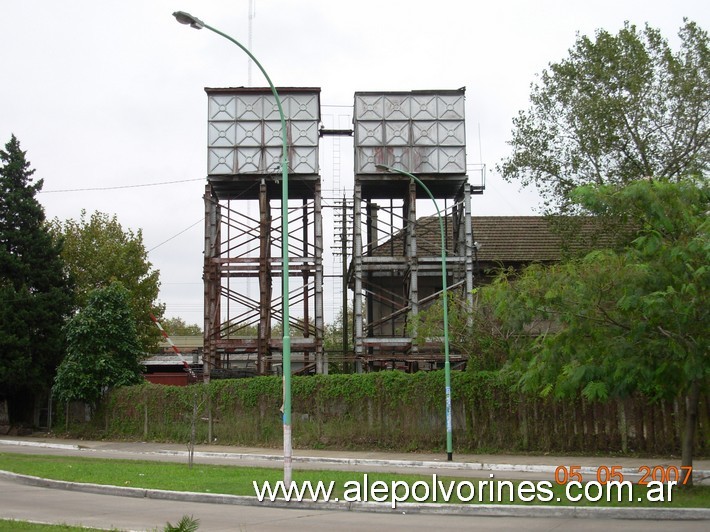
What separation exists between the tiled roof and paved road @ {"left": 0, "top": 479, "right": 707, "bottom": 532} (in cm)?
2933

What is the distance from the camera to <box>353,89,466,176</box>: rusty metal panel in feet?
131

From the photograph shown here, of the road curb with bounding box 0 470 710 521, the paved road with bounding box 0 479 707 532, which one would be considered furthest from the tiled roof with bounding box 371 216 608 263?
the paved road with bounding box 0 479 707 532

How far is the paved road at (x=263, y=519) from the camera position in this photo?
38.9 feet

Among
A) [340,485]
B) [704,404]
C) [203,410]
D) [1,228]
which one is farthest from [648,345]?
[1,228]

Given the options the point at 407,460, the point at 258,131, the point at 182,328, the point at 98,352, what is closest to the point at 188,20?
the point at 407,460

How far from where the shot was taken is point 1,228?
39094 mm

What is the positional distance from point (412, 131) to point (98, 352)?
699 inches

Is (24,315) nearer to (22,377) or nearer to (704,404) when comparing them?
(22,377)

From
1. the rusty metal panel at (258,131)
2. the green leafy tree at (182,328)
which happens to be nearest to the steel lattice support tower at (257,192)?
the rusty metal panel at (258,131)

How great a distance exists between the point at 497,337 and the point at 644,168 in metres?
9.98

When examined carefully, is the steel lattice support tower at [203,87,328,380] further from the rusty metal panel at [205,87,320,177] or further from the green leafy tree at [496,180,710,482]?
the green leafy tree at [496,180,710,482]

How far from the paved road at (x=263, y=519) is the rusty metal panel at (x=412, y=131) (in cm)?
2706
